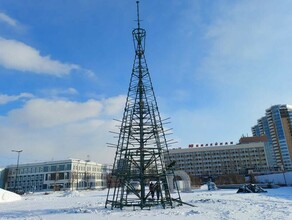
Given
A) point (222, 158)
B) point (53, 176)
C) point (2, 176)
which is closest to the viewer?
point (53, 176)

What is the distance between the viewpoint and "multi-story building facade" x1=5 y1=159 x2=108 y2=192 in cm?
11000

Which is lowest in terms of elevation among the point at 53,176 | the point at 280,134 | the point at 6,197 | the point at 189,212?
the point at 189,212

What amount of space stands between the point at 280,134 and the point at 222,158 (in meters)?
41.8

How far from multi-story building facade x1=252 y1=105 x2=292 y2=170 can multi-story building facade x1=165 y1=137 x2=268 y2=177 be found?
13.5 meters

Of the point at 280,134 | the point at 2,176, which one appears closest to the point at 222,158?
the point at 280,134

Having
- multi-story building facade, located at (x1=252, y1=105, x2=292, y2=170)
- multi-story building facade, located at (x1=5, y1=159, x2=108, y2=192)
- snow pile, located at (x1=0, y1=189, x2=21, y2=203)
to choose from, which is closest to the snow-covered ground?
snow pile, located at (x1=0, y1=189, x2=21, y2=203)

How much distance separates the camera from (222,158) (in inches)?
5002

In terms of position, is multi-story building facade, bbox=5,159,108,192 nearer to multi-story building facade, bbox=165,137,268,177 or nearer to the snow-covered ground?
multi-story building facade, bbox=165,137,268,177

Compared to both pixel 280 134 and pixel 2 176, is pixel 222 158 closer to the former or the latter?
pixel 280 134

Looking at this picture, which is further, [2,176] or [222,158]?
[222,158]

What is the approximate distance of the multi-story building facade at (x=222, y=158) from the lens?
406 ft

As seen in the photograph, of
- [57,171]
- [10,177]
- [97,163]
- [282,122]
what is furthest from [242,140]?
[10,177]

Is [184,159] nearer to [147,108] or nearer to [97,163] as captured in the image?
[97,163]

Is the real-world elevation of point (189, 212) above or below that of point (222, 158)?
below
